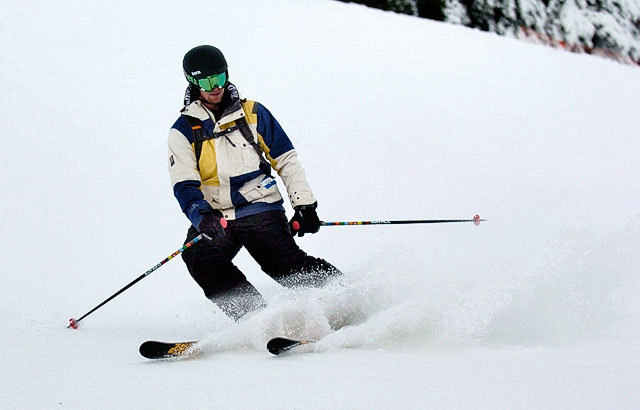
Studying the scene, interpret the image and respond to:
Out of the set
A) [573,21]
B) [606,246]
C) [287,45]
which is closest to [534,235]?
[606,246]

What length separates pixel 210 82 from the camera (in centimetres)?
433

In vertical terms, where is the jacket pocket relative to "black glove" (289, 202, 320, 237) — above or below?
above

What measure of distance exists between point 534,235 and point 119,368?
2.73 metres

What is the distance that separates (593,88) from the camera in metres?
16.0

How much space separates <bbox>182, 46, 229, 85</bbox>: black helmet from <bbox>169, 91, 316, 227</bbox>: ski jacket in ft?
0.53

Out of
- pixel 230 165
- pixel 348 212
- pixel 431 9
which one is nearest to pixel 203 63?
pixel 230 165

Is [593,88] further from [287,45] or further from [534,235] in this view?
[534,235]

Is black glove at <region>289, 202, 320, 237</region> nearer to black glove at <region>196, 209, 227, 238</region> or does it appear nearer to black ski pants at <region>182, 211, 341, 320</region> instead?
black ski pants at <region>182, 211, 341, 320</region>

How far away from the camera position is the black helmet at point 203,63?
4.31 meters

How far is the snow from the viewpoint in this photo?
3.38 meters

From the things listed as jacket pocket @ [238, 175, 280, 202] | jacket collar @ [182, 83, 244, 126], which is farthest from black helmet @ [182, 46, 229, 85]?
jacket pocket @ [238, 175, 280, 202]

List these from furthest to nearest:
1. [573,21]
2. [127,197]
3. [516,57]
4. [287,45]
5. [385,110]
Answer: [573,21]
[516,57]
[287,45]
[385,110]
[127,197]

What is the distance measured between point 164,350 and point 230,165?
1042mm

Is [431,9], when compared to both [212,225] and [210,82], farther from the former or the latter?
[212,225]
